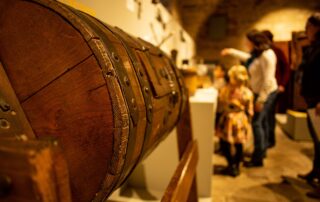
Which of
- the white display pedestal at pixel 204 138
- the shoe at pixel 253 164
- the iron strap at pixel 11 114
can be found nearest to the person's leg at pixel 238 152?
the shoe at pixel 253 164

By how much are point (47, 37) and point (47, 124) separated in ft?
0.59

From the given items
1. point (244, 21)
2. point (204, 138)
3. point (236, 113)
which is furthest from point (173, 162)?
point (244, 21)

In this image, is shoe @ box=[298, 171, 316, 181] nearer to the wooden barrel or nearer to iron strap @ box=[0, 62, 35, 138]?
the wooden barrel

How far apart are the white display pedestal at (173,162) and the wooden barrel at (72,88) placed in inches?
59.7

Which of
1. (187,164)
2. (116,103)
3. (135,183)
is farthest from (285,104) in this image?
(116,103)

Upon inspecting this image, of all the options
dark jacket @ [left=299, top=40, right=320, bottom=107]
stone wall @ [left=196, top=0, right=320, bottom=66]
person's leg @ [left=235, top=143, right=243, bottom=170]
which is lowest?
person's leg @ [left=235, top=143, right=243, bottom=170]

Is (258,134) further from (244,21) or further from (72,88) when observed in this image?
(244,21)

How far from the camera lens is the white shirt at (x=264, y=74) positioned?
2.48 metres

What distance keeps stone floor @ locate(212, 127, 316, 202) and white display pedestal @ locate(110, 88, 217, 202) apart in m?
0.25

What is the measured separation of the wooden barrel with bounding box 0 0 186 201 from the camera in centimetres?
50

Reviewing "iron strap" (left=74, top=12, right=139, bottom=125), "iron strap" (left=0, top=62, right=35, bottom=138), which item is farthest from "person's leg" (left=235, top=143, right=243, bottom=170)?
"iron strap" (left=0, top=62, right=35, bottom=138)

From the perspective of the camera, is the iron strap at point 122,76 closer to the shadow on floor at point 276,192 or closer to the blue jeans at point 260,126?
the shadow on floor at point 276,192

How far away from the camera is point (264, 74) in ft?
8.30

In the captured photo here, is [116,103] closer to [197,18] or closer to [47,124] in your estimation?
[47,124]
